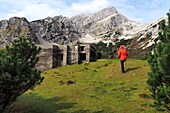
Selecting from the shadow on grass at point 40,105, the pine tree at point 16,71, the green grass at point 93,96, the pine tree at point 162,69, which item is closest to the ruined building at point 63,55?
the green grass at point 93,96

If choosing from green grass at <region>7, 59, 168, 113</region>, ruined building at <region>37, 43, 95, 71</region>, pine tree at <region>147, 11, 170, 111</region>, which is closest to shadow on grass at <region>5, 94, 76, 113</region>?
green grass at <region>7, 59, 168, 113</region>

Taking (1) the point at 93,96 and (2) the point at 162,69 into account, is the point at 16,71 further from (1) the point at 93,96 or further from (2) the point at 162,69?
(2) the point at 162,69

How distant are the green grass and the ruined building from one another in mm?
15712

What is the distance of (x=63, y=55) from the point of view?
2635 inches

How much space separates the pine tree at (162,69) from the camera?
1576 cm

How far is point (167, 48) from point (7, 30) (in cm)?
12632

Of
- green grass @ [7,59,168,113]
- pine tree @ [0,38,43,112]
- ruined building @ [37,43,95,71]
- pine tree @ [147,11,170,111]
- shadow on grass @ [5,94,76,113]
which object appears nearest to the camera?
pine tree @ [147,11,170,111]

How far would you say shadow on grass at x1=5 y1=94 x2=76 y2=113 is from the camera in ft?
94.6

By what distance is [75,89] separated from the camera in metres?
37.6

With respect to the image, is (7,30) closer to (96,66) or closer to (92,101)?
(96,66)

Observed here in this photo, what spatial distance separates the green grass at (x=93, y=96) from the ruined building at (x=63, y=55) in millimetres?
15712

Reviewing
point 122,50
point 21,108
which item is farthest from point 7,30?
point 21,108

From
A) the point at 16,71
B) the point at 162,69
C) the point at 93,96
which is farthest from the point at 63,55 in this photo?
the point at 162,69

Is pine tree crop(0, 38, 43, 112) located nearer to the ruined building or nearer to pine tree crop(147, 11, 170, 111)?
pine tree crop(147, 11, 170, 111)
